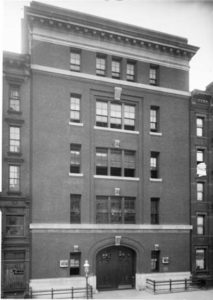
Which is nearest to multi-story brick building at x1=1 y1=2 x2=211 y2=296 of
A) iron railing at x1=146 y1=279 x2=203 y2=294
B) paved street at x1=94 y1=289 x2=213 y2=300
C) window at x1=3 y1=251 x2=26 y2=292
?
iron railing at x1=146 y1=279 x2=203 y2=294

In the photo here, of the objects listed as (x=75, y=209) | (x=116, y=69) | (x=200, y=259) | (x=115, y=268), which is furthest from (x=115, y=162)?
(x=200, y=259)

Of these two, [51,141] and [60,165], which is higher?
[51,141]

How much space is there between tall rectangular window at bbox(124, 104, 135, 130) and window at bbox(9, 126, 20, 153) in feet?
25.9

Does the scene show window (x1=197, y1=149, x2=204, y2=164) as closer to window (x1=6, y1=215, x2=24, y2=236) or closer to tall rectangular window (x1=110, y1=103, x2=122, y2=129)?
tall rectangular window (x1=110, y1=103, x2=122, y2=129)

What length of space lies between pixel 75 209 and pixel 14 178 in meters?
4.67

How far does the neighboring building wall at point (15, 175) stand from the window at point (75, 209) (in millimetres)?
3110

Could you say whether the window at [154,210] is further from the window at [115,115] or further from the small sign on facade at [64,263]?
the small sign on facade at [64,263]

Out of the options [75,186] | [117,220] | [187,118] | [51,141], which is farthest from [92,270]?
[187,118]

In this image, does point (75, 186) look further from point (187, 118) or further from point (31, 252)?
point (187, 118)

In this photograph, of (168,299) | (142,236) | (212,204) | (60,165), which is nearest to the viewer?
(168,299)

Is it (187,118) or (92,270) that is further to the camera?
(187,118)

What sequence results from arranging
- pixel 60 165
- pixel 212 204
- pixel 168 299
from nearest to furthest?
1. pixel 168 299
2. pixel 60 165
3. pixel 212 204

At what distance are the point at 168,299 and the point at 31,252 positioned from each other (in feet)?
29.7

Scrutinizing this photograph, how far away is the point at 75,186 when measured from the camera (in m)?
26.4
